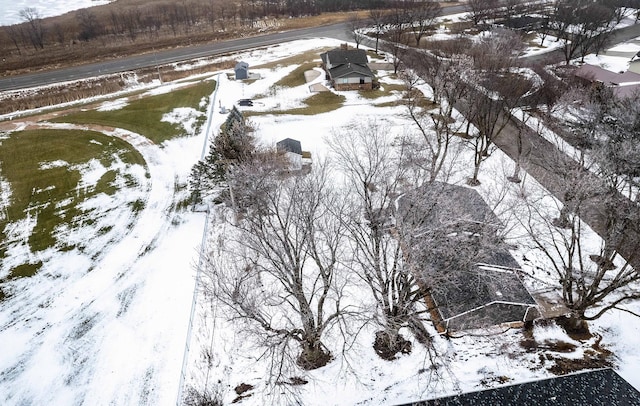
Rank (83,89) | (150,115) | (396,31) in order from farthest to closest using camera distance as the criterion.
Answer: (396,31)
(83,89)
(150,115)

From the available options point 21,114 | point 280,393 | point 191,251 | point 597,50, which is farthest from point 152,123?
point 597,50

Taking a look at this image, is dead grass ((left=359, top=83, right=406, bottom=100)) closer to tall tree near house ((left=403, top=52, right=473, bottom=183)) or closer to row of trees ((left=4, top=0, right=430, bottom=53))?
tall tree near house ((left=403, top=52, right=473, bottom=183))

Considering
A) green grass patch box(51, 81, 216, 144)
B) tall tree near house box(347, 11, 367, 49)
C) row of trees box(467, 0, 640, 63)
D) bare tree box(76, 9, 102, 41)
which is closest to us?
green grass patch box(51, 81, 216, 144)

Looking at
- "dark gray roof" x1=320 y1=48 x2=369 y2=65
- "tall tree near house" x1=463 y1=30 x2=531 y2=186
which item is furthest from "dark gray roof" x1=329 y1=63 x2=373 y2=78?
"tall tree near house" x1=463 y1=30 x2=531 y2=186

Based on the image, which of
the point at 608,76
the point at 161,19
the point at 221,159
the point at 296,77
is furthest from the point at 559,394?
the point at 161,19

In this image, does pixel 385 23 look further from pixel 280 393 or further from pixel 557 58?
pixel 280 393

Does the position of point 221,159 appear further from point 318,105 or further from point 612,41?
point 612,41
